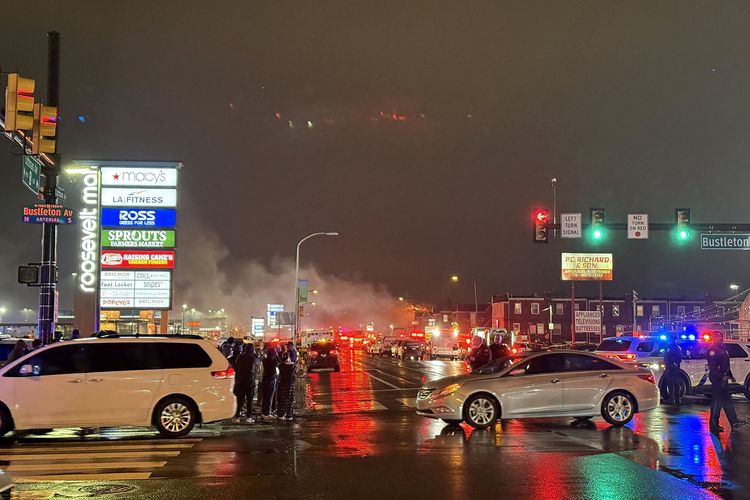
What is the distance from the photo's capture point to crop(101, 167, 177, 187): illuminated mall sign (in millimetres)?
29734

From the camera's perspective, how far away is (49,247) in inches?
746

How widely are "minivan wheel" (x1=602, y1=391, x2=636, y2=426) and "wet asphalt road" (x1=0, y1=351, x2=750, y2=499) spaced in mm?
219

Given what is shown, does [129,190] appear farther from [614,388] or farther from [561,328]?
[561,328]

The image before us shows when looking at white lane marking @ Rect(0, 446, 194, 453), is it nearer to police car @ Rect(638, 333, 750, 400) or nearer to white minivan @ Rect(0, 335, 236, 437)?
white minivan @ Rect(0, 335, 236, 437)

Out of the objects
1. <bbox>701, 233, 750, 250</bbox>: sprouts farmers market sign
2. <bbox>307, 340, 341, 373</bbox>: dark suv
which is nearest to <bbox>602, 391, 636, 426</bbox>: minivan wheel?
<bbox>701, 233, 750, 250</bbox>: sprouts farmers market sign

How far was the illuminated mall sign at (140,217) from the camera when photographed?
96.9ft

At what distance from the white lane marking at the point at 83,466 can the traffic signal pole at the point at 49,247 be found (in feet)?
28.2

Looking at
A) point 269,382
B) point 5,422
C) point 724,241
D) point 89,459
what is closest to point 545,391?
point 269,382

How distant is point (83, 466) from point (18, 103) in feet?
26.2

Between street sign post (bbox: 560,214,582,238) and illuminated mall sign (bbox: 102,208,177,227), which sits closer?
illuminated mall sign (bbox: 102,208,177,227)

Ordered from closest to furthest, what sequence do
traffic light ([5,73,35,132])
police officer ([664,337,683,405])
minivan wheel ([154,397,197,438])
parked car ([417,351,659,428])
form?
minivan wheel ([154,397,197,438]), parked car ([417,351,659,428]), traffic light ([5,73,35,132]), police officer ([664,337,683,405])

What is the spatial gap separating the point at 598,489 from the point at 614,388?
252 inches

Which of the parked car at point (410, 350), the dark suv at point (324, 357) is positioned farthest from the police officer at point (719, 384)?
the parked car at point (410, 350)

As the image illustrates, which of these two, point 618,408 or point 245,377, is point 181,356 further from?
point 618,408
